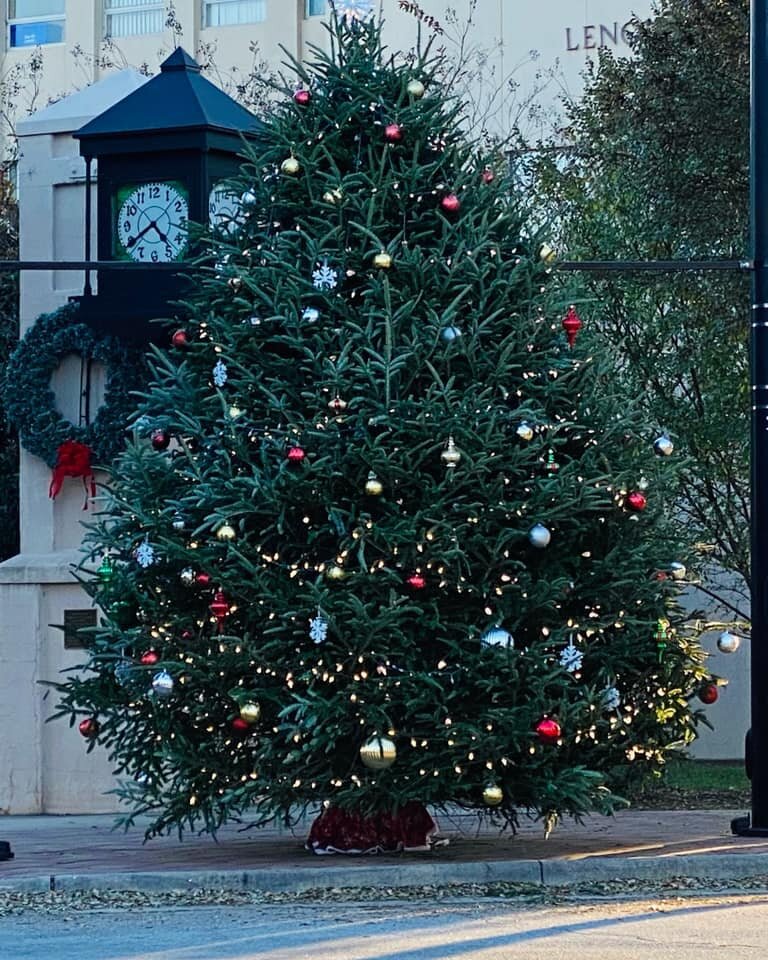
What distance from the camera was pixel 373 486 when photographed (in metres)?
9.43

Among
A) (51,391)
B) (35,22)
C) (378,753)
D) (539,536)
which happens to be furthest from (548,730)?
(35,22)

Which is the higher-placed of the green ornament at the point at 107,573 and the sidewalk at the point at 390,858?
the green ornament at the point at 107,573

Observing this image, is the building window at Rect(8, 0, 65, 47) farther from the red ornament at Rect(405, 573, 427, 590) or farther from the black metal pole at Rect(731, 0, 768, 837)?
the red ornament at Rect(405, 573, 427, 590)

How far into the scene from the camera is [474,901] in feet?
29.7

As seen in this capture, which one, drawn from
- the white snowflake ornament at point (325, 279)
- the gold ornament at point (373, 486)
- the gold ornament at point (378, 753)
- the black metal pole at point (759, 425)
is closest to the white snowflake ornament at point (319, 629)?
the gold ornament at point (378, 753)

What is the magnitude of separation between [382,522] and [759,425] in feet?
9.96

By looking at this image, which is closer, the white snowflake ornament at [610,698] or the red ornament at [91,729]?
the white snowflake ornament at [610,698]

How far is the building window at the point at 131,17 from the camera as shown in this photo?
29766 millimetres

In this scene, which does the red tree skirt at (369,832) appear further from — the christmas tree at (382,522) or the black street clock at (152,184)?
the black street clock at (152,184)

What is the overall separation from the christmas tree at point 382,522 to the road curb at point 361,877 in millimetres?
351

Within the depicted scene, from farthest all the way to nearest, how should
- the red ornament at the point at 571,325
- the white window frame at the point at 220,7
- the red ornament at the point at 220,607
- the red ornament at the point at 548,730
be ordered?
the white window frame at the point at 220,7 → the red ornament at the point at 571,325 → the red ornament at the point at 220,607 → the red ornament at the point at 548,730

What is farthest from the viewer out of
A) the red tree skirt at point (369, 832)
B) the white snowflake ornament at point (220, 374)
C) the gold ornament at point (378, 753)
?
the red tree skirt at point (369, 832)

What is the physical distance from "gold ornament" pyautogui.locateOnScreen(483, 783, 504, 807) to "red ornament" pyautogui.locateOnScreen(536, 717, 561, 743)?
37cm

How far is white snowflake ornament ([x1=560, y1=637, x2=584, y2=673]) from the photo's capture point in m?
9.65
